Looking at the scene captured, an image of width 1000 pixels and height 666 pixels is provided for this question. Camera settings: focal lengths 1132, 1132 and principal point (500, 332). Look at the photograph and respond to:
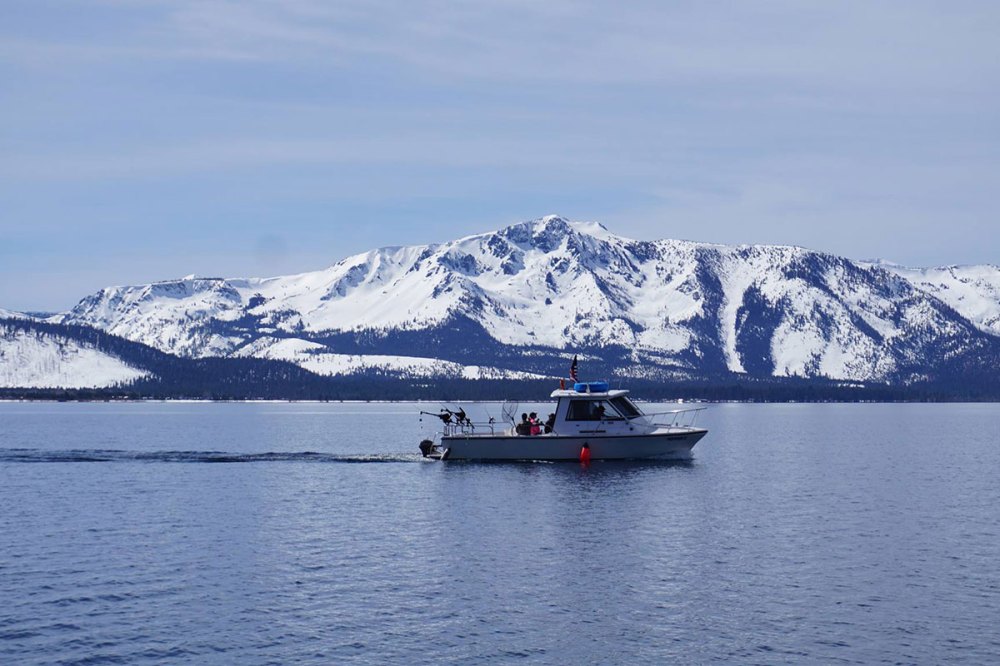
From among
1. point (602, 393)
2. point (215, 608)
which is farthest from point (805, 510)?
point (215, 608)

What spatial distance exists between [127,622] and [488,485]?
40838 mm

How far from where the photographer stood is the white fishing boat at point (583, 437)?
293ft

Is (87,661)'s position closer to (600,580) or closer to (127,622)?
(127,622)

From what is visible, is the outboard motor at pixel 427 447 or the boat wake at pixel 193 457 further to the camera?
the boat wake at pixel 193 457

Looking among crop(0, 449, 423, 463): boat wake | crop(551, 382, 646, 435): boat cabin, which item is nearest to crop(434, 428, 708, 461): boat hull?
crop(551, 382, 646, 435): boat cabin

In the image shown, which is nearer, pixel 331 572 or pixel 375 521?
pixel 331 572

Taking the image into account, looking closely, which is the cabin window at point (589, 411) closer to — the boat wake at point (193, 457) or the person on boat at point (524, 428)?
the person on boat at point (524, 428)

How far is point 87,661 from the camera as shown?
109 ft

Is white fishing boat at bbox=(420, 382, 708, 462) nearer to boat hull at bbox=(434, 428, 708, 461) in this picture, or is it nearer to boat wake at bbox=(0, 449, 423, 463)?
boat hull at bbox=(434, 428, 708, 461)

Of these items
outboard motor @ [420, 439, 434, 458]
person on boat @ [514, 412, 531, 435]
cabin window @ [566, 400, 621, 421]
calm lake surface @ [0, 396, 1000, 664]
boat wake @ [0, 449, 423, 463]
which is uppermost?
cabin window @ [566, 400, 621, 421]

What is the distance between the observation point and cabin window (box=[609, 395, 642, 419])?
8988cm

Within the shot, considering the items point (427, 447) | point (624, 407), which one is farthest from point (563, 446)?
point (427, 447)

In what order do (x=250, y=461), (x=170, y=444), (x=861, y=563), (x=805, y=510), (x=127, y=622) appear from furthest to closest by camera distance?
(x=170, y=444)
(x=250, y=461)
(x=805, y=510)
(x=861, y=563)
(x=127, y=622)

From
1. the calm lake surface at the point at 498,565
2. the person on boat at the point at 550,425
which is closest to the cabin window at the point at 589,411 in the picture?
the person on boat at the point at 550,425
